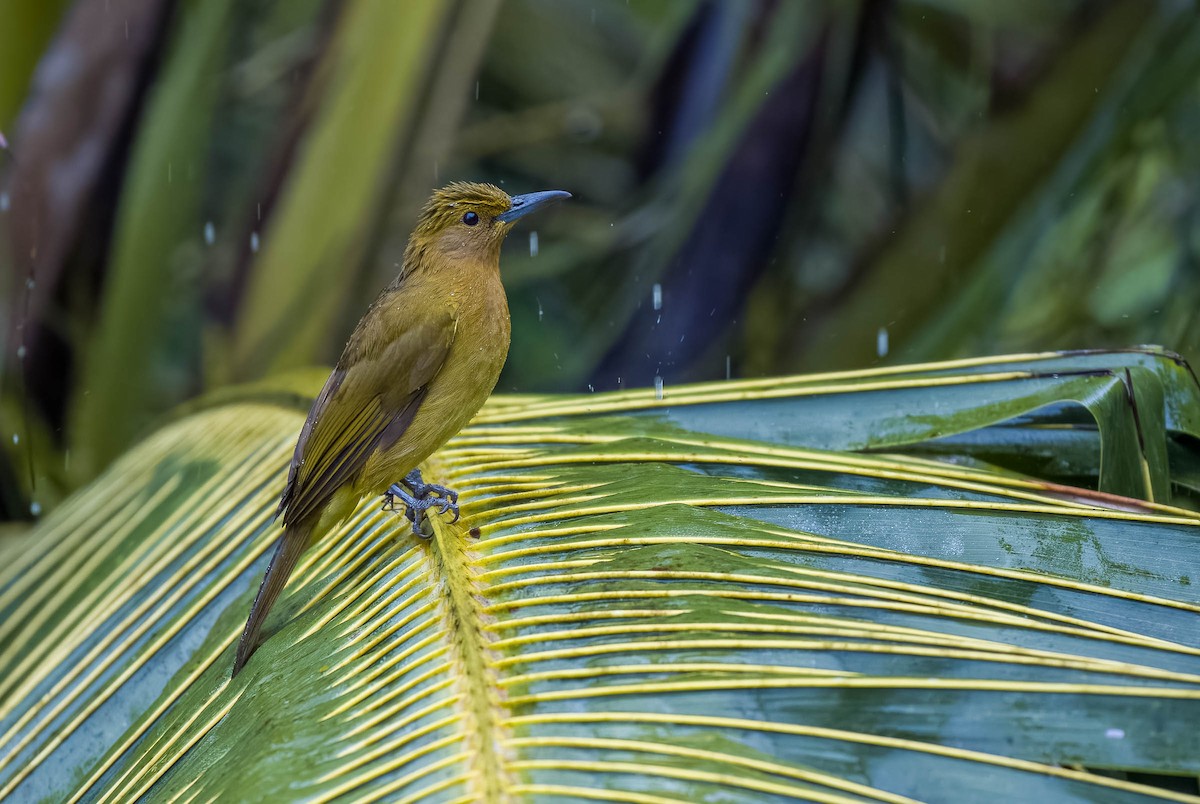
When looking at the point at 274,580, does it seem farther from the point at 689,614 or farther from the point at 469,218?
the point at 469,218

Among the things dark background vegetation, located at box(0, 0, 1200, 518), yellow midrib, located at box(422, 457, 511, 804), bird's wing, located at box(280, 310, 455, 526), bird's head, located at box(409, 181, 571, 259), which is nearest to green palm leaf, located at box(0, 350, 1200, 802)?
yellow midrib, located at box(422, 457, 511, 804)

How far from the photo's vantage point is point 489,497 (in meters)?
1.60

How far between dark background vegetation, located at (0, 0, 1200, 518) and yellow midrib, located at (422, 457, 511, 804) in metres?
1.31

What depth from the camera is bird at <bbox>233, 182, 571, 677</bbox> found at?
161cm

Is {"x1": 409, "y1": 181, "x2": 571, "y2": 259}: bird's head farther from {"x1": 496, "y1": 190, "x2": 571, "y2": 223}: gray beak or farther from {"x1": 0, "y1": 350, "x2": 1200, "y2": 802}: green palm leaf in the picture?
{"x1": 0, "y1": 350, "x2": 1200, "y2": 802}: green palm leaf

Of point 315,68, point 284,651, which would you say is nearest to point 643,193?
point 315,68

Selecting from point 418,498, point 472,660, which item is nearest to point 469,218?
point 418,498

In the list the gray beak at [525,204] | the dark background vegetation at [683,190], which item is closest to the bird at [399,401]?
the gray beak at [525,204]

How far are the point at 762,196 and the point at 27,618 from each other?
200 centimetres

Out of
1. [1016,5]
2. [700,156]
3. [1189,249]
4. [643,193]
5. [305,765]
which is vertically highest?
[643,193]

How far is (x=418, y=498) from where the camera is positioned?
5.34 ft

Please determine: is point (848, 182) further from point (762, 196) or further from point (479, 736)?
point (479, 736)

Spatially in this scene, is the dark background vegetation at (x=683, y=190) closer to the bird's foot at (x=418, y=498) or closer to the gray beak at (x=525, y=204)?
the gray beak at (x=525, y=204)

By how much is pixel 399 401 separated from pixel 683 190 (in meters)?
1.50
